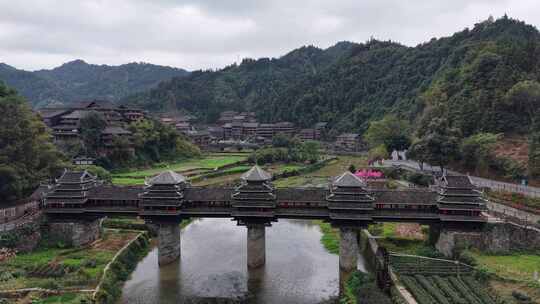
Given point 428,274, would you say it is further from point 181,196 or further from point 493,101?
point 493,101

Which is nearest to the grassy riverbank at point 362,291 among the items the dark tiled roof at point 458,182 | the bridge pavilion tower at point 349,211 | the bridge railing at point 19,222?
the bridge pavilion tower at point 349,211

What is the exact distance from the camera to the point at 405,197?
39.2 metres

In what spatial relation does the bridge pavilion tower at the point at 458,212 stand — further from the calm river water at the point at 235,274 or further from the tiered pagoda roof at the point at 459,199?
the calm river water at the point at 235,274

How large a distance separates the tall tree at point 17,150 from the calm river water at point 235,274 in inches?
655

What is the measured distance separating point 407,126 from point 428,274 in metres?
66.8

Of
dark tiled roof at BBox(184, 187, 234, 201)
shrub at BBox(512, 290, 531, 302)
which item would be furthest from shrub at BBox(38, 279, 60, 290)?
A: shrub at BBox(512, 290, 531, 302)

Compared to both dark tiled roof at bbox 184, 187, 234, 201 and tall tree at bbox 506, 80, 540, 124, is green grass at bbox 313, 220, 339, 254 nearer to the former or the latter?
dark tiled roof at bbox 184, 187, 234, 201

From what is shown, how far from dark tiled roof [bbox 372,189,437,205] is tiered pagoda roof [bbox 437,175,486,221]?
1275mm

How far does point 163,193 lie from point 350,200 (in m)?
18.2

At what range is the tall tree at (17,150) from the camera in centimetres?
4405

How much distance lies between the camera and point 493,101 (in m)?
66.4

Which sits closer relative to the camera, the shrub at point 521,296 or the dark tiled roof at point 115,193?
the shrub at point 521,296

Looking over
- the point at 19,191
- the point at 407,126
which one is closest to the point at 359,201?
the point at 19,191

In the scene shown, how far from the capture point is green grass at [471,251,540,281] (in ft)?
104
